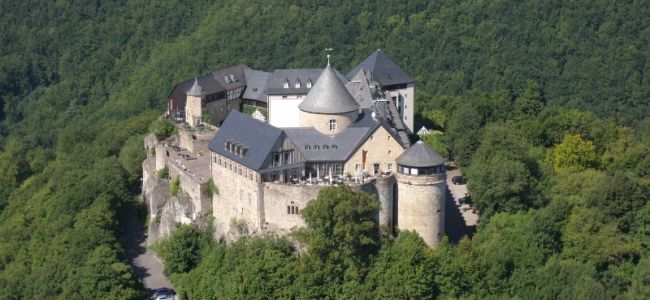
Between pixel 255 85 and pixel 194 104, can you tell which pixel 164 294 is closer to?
pixel 194 104

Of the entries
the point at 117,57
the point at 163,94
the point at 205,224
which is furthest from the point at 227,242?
the point at 117,57

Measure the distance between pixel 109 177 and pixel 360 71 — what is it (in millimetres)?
21293

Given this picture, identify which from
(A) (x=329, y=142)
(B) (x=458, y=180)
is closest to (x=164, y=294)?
(A) (x=329, y=142)

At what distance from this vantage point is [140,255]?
8088 centimetres

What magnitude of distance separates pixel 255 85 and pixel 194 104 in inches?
244

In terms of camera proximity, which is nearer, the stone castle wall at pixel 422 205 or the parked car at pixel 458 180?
the stone castle wall at pixel 422 205

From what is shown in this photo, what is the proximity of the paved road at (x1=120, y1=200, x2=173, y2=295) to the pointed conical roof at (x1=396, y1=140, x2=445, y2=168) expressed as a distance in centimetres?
1882

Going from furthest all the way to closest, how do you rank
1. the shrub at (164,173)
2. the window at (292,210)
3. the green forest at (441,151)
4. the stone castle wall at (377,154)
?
the shrub at (164,173), the stone castle wall at (377,154), the window at (292,210), the green forest at (441,151)

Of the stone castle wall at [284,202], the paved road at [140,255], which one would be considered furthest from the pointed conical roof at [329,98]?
the paved road at [140,255]

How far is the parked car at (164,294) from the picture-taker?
73.2 meters

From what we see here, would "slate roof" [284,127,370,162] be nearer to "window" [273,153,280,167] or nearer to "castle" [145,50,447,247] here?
"castle" [145,50,447,247]

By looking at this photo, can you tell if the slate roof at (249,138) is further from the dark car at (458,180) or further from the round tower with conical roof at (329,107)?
the dark car at (458,180)

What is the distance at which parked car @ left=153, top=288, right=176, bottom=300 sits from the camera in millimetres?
73250

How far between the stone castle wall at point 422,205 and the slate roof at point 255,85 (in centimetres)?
2633
